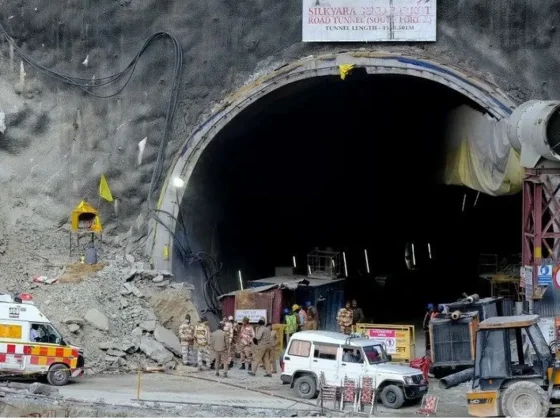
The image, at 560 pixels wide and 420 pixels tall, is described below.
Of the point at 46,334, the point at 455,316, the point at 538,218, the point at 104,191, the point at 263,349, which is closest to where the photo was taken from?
the point at 46,334

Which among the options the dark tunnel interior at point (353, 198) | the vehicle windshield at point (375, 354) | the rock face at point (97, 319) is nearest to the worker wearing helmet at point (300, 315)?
the dark tunnel interior at point (353, 198)

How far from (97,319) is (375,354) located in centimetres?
831

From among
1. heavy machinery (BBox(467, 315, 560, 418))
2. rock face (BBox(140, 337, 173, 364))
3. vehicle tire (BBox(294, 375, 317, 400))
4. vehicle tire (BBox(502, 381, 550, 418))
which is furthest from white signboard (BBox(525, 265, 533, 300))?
rock face (BBox(140, 337, 173, 364))

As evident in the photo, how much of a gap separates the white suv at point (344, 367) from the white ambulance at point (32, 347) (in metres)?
5.41

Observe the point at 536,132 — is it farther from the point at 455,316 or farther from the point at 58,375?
the point at 58,375

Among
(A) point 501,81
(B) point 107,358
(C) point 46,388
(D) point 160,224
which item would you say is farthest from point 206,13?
(C) point 46,388

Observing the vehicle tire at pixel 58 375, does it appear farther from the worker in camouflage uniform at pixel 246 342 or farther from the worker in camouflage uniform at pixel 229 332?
the worker in camouflage uniform at pixel 246 342

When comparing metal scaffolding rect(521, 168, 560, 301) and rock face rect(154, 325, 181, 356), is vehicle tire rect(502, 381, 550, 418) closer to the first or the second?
metal scaffolding rect(521, 168, 560, 301)

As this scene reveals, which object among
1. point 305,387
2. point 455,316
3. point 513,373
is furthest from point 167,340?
point 513,373

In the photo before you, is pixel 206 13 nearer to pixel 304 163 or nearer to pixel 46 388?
pixel 304 163

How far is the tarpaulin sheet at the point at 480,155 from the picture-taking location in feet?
111

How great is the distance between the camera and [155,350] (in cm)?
3275

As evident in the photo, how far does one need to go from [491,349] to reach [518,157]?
866cm

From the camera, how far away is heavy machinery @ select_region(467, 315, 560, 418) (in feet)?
81.6
